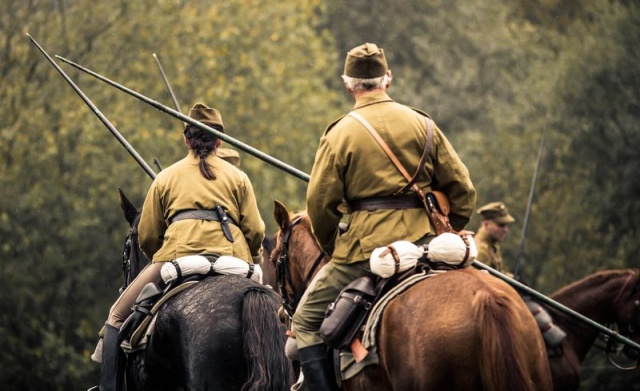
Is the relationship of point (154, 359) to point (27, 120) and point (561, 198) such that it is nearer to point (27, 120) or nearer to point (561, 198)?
point (27, 120)

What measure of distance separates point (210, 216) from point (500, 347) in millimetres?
4449

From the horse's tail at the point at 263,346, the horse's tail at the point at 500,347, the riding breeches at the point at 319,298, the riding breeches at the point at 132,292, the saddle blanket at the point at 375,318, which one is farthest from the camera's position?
the riding breeches at the point at 132,292

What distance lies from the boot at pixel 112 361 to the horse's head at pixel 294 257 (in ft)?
5.85

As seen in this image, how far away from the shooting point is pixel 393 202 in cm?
857

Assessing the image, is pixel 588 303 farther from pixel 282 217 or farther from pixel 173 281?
pixel 173 281

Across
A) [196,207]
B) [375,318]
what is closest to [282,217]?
[196,207]

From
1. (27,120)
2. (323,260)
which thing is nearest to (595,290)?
(323,260)

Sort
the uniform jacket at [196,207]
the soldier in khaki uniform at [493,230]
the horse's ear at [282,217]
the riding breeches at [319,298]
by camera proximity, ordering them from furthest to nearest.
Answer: the soldier in khaki uniform at [493,230] < the uniform jacket at [196,207] < the horse's ear at [282,217] < the riding breeches at [319,298]

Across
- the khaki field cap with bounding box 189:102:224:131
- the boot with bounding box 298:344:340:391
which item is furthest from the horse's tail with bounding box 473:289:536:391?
the khaki field cap with bounding box 189:102:224:131

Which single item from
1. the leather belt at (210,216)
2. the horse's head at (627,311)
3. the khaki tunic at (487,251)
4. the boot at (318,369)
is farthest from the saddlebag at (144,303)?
the khaki tunic at (487,251)

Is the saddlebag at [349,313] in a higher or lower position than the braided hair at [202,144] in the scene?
lower

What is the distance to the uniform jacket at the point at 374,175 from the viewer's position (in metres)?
8.54

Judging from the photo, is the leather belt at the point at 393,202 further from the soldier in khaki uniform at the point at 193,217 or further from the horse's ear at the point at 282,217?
the soldier in khaki uniform at the point at 193,217

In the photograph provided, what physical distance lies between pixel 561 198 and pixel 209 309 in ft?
57.2
